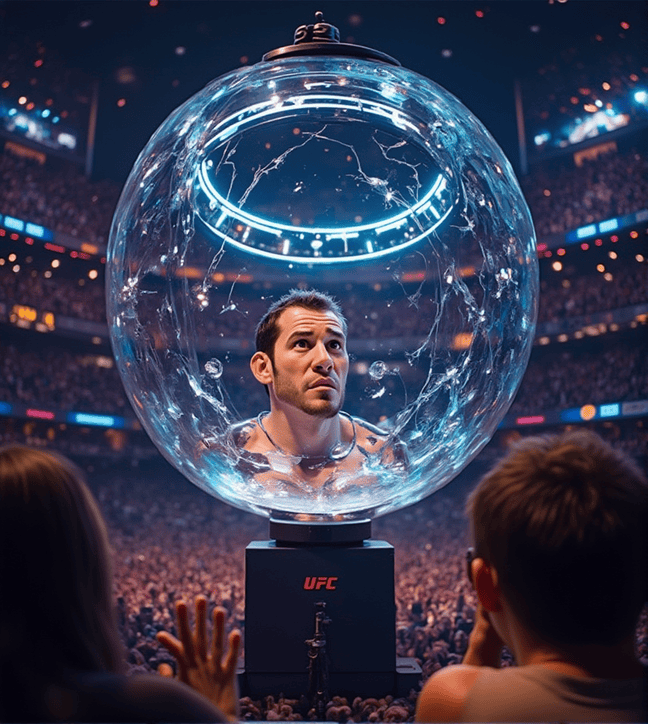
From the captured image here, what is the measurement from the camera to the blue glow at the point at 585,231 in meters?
13.8

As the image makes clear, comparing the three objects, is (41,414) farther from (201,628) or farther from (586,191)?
(201,628)

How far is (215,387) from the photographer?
2.28 m

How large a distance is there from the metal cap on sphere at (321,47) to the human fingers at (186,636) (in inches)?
73.8

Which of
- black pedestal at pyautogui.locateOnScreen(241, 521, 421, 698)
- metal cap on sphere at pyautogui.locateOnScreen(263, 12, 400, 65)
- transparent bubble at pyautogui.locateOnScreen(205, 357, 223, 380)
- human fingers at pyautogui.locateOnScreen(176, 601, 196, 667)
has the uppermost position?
metal cap on sphere at pyautogui.locateOnScreen(263, 12, 400, 65)

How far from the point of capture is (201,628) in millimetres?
1102

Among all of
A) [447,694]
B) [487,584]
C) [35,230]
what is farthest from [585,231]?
[447,694]

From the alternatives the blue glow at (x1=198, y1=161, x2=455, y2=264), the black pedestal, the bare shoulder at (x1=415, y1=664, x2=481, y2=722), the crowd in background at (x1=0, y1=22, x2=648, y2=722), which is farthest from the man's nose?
the crowd in background at (x1=0, y1=22, x2=648, y2=722)

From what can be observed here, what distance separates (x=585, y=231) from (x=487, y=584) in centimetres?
1424

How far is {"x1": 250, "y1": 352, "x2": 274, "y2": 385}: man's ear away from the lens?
236 cm

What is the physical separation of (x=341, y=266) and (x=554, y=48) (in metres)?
11.0

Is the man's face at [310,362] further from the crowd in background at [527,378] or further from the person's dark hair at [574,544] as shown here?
the crowd in background at [527,378]

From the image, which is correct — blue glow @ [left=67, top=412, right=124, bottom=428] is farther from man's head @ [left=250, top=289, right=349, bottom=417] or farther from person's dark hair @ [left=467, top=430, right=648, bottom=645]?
person's dark hair @ [left=467, top=430, right=648, bottom=645]

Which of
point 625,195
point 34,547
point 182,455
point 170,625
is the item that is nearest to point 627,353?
point 625,195

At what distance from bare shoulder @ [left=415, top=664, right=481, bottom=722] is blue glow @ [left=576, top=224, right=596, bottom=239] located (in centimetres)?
1415
